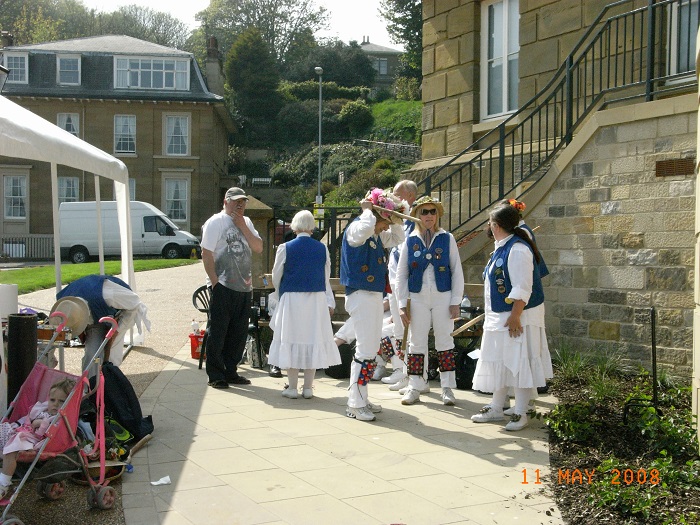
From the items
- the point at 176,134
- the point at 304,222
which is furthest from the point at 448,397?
the point at 176,134

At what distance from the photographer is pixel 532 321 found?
263 inches

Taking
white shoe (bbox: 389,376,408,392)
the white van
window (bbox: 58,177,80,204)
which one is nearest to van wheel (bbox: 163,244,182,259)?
the white van

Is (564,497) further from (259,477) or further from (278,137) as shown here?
(278,137)

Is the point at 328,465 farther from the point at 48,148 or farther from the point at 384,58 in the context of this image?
the point at 384,58

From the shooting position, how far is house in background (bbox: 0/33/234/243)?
3819cm

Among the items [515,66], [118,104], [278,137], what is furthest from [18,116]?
[278,137]

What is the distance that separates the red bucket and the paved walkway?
2081mm

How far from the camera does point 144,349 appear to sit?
11016 millimetres

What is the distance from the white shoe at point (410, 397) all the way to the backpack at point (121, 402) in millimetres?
2575

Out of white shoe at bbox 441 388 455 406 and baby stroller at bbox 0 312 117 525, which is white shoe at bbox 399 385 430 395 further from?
baby stroller at bbox 0 312 117 525

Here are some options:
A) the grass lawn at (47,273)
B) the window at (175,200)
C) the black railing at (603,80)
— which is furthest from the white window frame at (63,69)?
the black railing at (603,80)

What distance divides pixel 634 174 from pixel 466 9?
18.4ft

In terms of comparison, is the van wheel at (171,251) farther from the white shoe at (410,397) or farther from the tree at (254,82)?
the white shoe at (410,397)

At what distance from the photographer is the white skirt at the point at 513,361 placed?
6.56 meters
